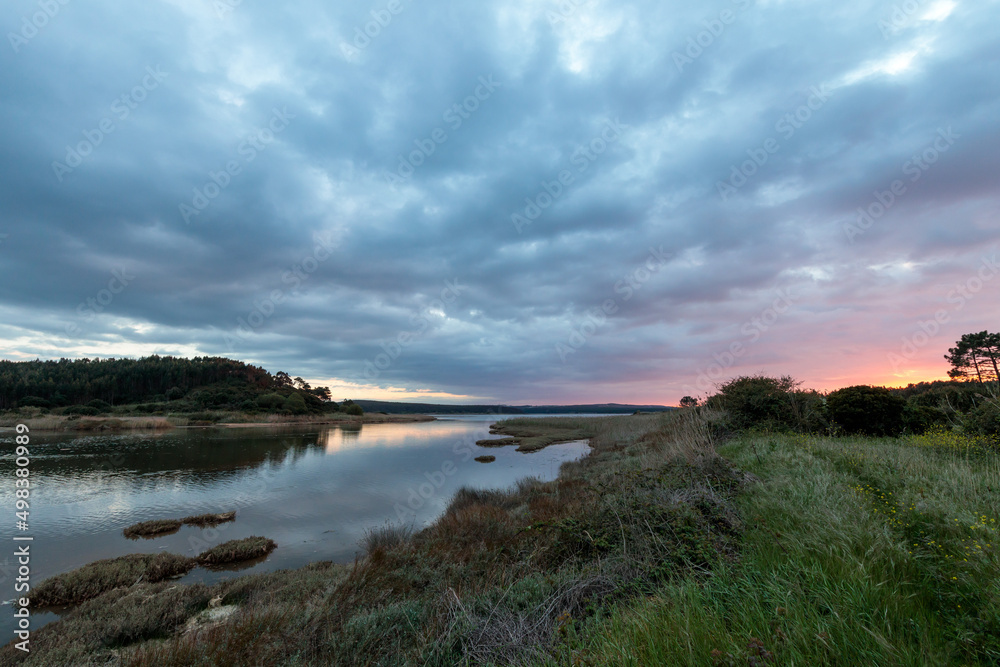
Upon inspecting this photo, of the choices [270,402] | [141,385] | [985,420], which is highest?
[141,385]

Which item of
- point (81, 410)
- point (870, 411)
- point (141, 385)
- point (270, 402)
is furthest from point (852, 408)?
point (141, 385)

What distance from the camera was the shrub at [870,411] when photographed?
14016mm

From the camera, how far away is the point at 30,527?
12.8 meters

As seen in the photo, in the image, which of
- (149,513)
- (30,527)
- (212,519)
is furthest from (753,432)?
(30,527)

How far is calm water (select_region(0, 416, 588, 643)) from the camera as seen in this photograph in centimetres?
1147

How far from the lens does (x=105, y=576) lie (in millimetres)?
8984

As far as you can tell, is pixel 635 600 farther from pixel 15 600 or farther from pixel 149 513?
pixel 149 513

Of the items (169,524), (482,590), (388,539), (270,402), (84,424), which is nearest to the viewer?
(482,590)

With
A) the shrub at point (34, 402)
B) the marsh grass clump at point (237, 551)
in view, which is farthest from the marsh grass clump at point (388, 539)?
the shrub at point (34, 402)

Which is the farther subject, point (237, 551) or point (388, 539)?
point (237, 551)

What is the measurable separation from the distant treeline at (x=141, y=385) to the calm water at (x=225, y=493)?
4993 cm

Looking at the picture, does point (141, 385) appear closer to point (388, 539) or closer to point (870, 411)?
point (388, 539)

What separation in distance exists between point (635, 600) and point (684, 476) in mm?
4688

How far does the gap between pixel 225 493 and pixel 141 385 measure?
9602 cm
